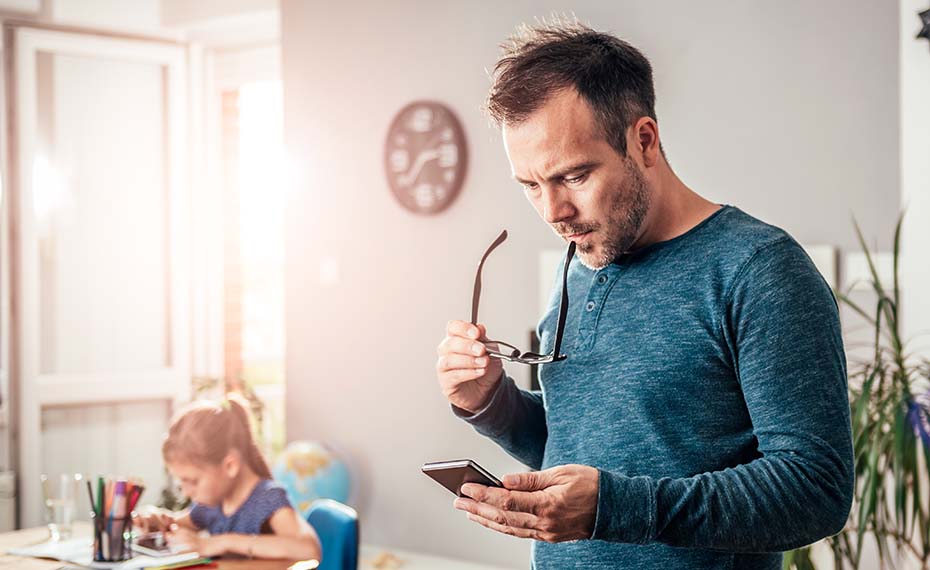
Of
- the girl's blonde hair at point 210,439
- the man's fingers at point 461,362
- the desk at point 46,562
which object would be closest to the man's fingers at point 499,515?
the man's fingers at point 461,362

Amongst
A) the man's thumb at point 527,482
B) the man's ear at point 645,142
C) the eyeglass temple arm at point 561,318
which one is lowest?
the man's thumb at point 527,482

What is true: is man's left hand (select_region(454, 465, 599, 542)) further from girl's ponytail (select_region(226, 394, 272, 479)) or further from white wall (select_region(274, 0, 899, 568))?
white wall (select_region(274, 0, 899, 568))

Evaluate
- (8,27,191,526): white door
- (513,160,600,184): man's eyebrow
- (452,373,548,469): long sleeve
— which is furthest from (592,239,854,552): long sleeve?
(8,27,191,526): white door

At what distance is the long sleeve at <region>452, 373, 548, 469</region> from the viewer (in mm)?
1494

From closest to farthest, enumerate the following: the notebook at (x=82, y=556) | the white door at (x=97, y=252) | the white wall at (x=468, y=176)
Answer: the notebook at (x=82, y=556), the white wall at (x=468, y=176), the white door at (x=97, y=252)

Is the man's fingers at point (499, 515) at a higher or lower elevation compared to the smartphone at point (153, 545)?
higher

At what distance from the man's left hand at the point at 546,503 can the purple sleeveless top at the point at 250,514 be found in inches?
60.9

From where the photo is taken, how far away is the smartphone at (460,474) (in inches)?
47.9

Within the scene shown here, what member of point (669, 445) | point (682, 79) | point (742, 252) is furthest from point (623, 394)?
point (682, 79)

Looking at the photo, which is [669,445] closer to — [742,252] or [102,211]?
[742,252]

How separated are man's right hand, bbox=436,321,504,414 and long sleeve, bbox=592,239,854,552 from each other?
307mm

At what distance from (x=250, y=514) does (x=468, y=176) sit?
1816mm

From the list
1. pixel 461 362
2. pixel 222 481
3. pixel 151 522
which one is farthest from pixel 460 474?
pixel 222 481

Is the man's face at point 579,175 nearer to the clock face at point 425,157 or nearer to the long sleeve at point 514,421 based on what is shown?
the long sleeve at point 514,421
